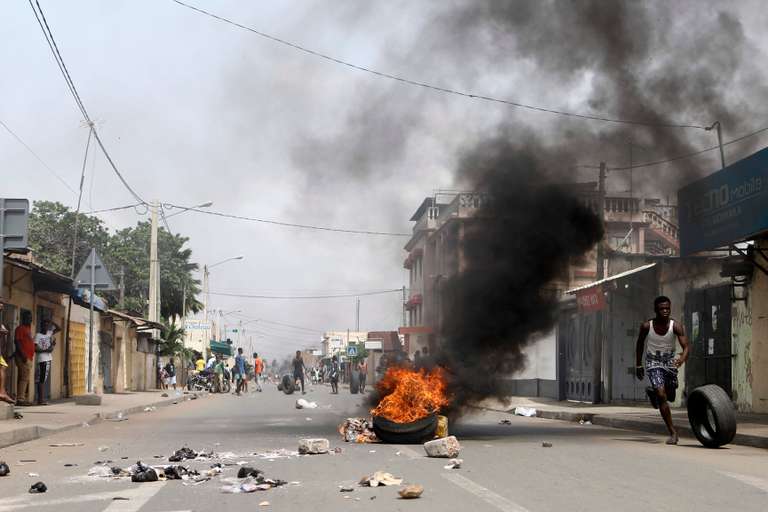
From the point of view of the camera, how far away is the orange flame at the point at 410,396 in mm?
11469

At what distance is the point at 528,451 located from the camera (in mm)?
10539

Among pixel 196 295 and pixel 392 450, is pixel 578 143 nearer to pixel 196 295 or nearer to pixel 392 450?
pixel 392 450

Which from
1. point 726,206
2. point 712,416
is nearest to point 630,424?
point 726,206

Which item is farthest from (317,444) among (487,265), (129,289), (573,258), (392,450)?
(129,289)

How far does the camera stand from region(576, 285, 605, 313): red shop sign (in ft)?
76.0

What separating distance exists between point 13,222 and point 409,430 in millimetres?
6589

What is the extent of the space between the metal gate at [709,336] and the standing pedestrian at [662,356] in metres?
7.20

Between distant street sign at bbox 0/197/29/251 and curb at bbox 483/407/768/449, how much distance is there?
699 centimetres

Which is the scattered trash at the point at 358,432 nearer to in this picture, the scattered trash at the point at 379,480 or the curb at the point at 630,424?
the curb at the point at 630,424

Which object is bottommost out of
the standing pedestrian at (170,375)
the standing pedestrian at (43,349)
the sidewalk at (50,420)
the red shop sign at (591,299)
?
the standing pedestrian at (170,375)

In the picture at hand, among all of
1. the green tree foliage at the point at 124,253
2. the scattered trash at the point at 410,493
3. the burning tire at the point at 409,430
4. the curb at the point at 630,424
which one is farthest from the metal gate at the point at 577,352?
the green tree foliage at the point at 124,253

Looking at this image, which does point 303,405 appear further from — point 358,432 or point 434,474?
point 434,474

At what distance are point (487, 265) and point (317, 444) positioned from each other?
4.70m

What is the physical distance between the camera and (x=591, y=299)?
23766mm
